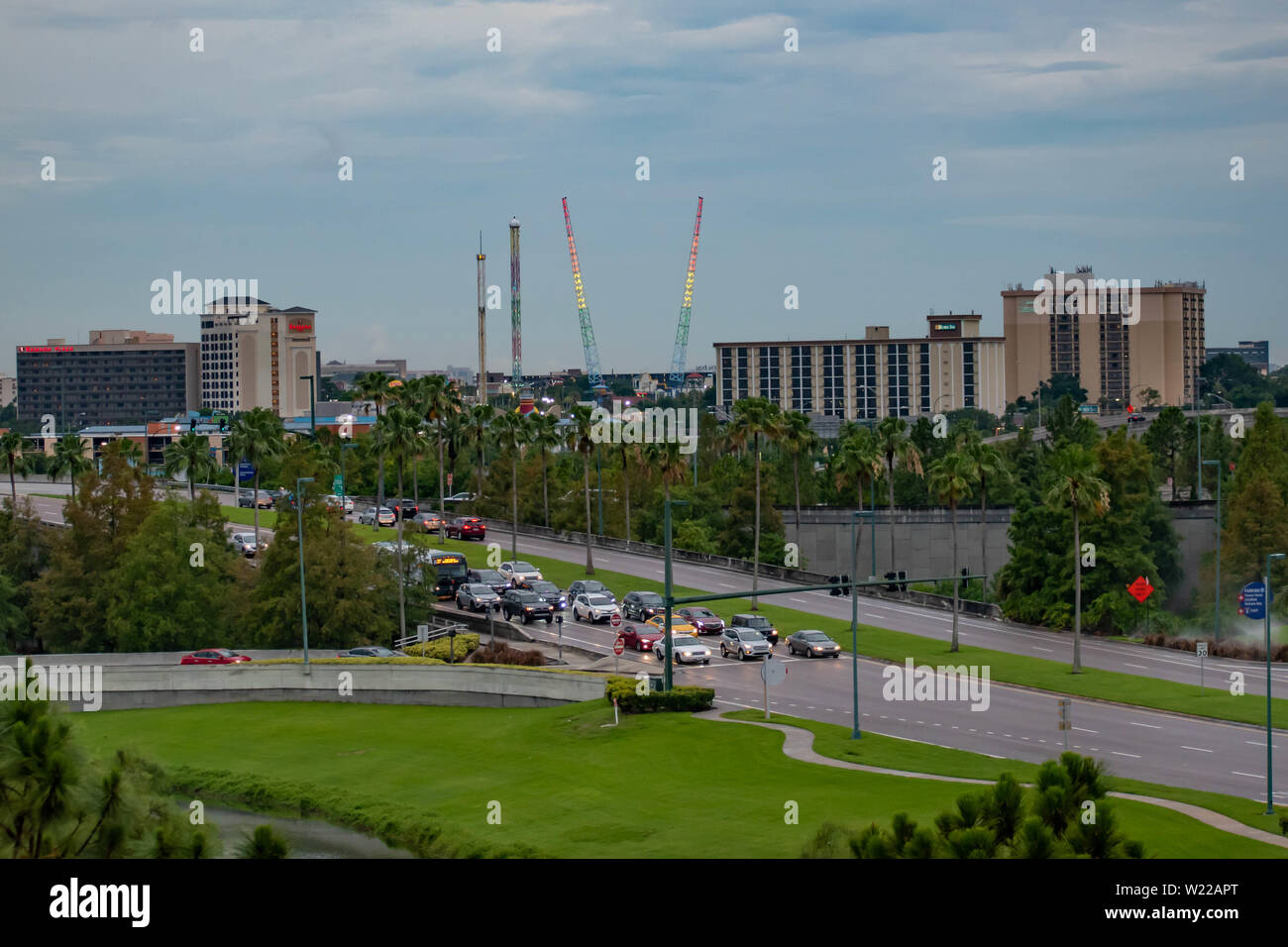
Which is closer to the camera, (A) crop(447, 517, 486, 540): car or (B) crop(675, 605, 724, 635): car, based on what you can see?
(B) crop(675, 605, 724, 635): car

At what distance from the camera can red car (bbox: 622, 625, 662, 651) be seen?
6309 centimetres

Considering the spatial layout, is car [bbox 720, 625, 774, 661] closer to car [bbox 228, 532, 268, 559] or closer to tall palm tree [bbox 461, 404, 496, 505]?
car [bbox 228, 532, 268, 559]

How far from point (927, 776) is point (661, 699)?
41.3 ft

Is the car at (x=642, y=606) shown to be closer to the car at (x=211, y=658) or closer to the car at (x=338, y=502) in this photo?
the car at (x=338, y=502)

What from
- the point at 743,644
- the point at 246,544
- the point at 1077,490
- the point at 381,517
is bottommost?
the point at 743,644

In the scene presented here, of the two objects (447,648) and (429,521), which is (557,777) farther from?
(429,521)

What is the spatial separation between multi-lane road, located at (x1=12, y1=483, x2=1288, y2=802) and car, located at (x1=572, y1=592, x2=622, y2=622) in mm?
505

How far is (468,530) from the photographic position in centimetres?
9825

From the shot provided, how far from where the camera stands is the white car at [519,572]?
7975 centimetres

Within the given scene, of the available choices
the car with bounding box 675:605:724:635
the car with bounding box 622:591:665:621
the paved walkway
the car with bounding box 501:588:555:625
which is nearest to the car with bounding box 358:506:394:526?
the car with bounding box 501:588:555:625

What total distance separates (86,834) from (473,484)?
11199 cm

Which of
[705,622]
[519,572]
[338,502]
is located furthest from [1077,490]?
[338,502]

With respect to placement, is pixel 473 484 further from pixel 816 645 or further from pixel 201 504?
pixel 816 645
